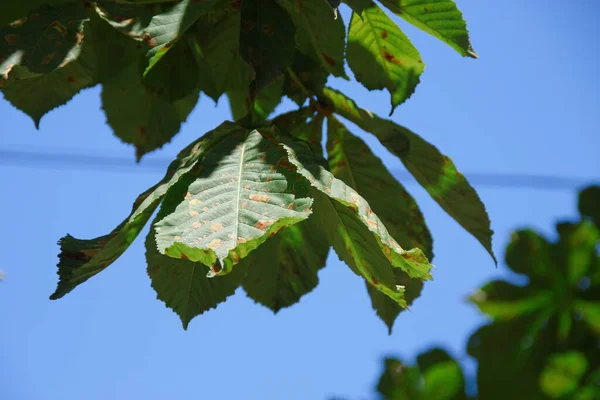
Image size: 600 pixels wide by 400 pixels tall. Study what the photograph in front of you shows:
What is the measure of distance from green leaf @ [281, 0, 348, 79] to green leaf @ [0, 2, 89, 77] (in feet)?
1.09

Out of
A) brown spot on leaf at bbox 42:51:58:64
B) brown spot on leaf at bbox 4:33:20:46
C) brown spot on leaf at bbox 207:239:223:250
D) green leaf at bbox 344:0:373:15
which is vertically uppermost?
green leaf at bbox 344:0:373:15

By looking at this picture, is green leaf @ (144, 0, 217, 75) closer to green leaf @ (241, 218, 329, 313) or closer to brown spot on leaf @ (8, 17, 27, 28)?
brown spot on leaf @ (8, 17, 27, 28)

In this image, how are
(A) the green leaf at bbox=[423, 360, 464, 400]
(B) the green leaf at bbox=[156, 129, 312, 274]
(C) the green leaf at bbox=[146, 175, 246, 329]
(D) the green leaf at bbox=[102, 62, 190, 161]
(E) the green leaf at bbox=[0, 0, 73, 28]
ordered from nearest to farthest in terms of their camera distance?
(A) the green leaf at bbox=[423, 360, 464, 400]
(B) the green leaf at bbox=[156, 129, 312, 274]
(C) the green leaf at bbox=[146, 175, 246, 329]
(E) the green leaf at bbox=[0, 0, 73, 28]
(D) the green leaf at bbox=[102, 62, 190, 161]

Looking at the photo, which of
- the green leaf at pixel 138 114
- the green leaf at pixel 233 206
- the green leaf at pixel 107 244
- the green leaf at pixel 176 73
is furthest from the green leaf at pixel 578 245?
the green leaf at pixel 138 114

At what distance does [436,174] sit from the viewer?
128 centimetres

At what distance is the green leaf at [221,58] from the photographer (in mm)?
1222

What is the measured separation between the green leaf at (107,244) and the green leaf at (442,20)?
428mm

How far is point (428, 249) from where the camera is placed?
132 cm

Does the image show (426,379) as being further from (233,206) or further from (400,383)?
(233,206)

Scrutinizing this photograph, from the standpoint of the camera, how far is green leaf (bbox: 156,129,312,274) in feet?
2.81

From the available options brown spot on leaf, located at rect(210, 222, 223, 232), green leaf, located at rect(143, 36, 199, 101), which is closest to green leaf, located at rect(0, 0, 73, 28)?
green leaf, located at rect(143, 36, 199, 101)

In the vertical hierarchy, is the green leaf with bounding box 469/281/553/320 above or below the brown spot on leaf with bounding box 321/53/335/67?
above

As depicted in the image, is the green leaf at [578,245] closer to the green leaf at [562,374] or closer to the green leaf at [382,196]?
the green leaf at [562,374]

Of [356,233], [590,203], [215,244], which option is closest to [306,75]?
[356,233]
